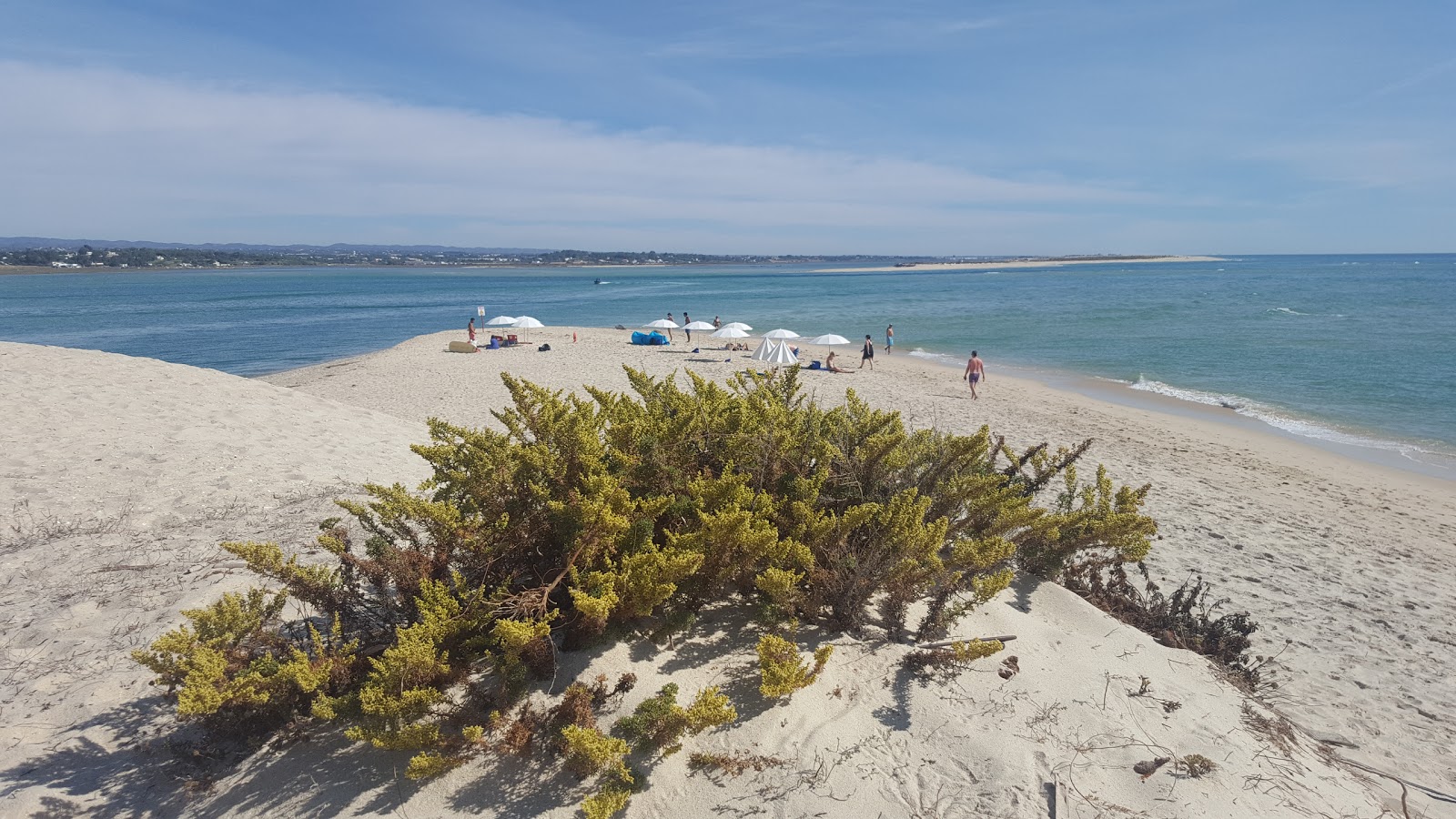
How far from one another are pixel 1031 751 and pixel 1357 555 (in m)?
7.88

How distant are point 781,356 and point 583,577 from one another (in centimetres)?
1736

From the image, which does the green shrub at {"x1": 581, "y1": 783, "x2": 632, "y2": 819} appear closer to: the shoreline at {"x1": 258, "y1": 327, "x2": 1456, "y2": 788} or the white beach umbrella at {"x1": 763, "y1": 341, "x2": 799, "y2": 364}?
the shoreline at {"x1": 258, "y1": 327, "x2": 1456, "y2": 788}

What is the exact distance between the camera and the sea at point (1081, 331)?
58.3 feet

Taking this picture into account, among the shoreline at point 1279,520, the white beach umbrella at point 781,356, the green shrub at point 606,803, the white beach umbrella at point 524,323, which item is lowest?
the shoreline at point 1279,520

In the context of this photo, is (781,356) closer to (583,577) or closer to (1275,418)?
(1275,418)

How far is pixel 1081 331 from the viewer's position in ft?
115

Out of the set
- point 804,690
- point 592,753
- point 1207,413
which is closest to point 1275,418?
point 1207,413

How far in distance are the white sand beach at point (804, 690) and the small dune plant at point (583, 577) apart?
0.20m

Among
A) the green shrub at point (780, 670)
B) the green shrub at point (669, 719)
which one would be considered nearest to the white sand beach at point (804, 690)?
the green shrub at point (669, 719)

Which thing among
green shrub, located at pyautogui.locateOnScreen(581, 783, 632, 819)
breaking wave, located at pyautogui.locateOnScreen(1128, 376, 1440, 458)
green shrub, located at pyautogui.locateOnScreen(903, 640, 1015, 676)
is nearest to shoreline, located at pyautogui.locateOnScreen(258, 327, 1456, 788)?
breaking wave, located at pyautogui.locateOnScreen(1128, 376, 1440, 458)

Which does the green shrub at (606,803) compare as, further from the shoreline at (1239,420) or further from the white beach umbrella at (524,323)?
the white beach umbrella at (524,323)

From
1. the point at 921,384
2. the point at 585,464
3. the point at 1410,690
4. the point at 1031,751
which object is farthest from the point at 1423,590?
the point at 921,384

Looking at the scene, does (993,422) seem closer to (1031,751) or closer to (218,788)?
(1031,751)

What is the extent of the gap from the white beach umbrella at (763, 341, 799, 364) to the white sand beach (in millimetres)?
11526
